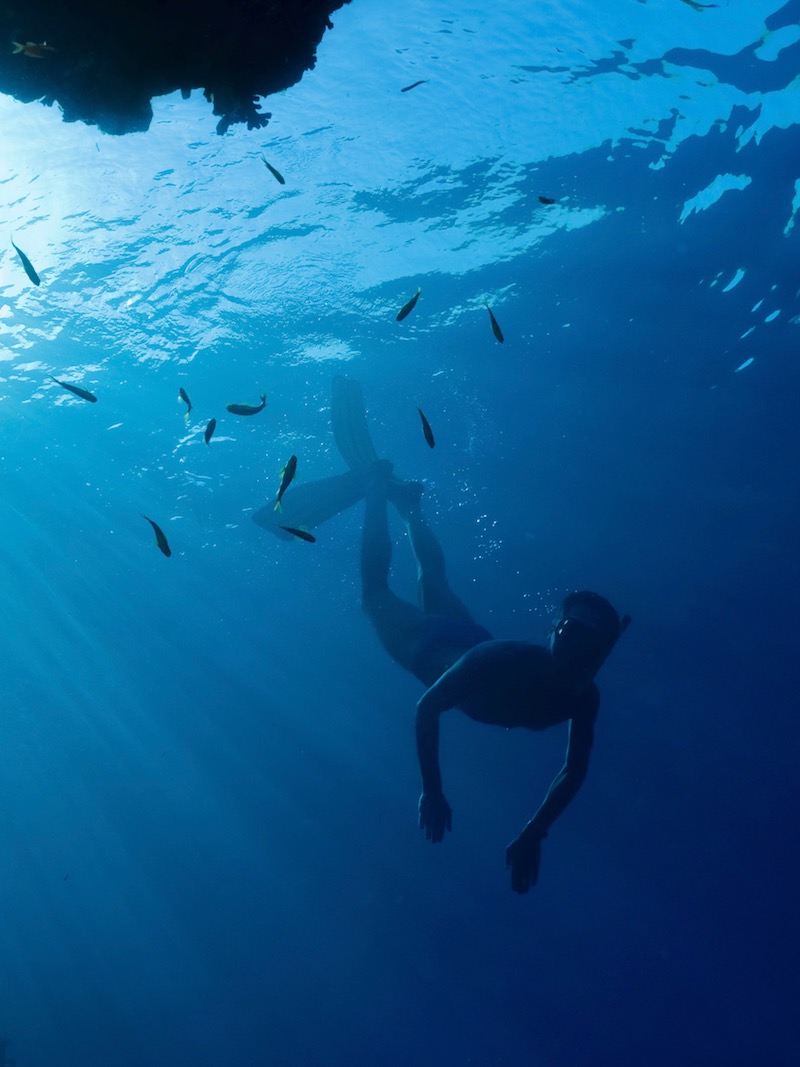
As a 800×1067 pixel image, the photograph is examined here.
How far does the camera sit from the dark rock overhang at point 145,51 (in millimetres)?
3084

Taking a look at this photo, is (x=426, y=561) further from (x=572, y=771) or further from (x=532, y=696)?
(x=572, y=771)

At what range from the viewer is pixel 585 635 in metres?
5.84

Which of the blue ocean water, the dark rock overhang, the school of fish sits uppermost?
the dark rock overhang

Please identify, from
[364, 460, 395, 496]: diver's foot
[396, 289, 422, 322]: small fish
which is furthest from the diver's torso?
[364, 460, 395, 496]: diver's foot

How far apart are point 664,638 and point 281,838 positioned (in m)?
34.8

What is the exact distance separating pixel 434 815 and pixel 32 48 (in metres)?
6.06

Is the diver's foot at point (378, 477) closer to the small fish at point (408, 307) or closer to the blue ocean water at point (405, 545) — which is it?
the small fish at point (408, 307)

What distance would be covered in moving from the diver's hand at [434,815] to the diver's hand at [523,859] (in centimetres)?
69

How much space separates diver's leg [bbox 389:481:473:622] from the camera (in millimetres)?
9461

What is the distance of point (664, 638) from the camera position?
24.9 m

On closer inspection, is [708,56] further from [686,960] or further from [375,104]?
[686,960]

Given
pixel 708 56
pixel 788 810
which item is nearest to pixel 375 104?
pixel 708 56

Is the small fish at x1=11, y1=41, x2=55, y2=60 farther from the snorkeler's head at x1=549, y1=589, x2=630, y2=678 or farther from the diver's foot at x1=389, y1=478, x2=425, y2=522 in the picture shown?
the diver's foot at x1=389, y1=478, x2=425, y2=522

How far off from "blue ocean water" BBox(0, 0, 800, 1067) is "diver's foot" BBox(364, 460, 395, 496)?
19.1 ft
